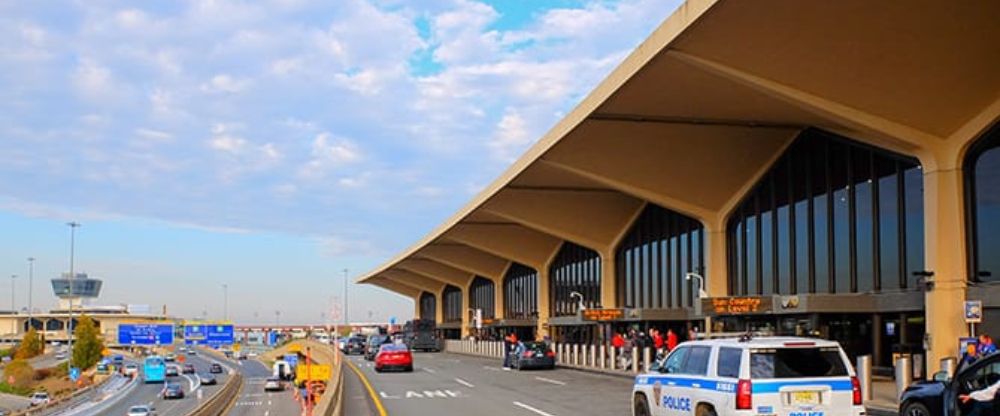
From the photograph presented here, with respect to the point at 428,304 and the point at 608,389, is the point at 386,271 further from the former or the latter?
the point at 608,389

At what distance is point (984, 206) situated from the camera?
2402cm

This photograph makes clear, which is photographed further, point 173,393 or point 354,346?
point 173,393

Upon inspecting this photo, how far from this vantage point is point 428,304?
117688mm

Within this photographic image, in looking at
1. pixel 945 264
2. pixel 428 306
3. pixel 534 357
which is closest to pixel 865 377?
pixel 945 264

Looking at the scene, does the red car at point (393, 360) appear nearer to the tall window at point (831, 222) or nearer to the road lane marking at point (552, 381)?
the road lane marking at point (552, 381)

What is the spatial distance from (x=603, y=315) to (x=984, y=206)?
21931 mm

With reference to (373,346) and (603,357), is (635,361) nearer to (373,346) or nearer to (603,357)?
(603,357)

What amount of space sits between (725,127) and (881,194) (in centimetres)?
479

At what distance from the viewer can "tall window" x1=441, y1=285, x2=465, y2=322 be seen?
98062 millimetres

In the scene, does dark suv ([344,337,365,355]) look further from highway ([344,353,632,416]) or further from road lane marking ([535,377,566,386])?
road lane marking ([535,377,566,386])

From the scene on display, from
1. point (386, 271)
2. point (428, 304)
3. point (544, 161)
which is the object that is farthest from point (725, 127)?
point (428, 304)

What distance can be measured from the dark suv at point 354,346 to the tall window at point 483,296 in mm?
9649

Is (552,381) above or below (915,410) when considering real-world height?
below

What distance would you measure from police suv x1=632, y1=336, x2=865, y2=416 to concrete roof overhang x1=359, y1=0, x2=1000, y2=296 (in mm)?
7632
